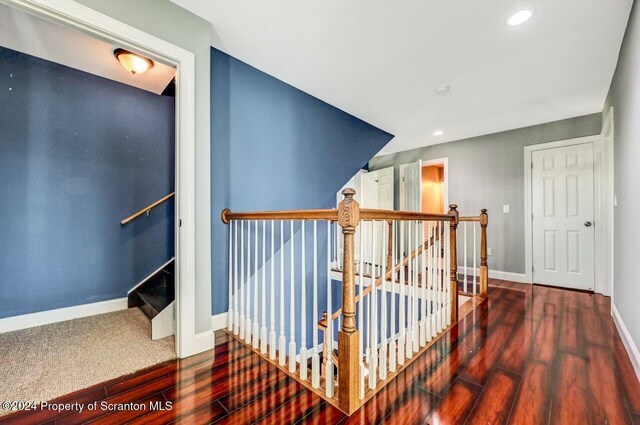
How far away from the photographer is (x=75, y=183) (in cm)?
255

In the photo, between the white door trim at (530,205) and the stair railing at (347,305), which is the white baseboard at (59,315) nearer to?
the stair railing at (347,305)

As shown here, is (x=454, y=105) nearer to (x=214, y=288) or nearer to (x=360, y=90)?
(x=360, y=90)

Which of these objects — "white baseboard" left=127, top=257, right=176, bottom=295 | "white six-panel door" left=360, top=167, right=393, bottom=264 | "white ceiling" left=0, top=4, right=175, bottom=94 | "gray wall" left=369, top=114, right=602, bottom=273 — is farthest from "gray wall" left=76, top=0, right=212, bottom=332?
"gray wall" left=369, top=114, right=602, bottom=273

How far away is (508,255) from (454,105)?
239 cm

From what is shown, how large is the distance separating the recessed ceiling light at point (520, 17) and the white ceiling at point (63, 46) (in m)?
2.87


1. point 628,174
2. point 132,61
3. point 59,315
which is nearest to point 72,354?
point 59,315

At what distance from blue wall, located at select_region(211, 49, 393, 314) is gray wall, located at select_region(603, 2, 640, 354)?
244 cm

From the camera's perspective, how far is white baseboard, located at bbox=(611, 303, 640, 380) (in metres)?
1.61

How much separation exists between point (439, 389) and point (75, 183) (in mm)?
3365

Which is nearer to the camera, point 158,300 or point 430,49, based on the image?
point 430,49

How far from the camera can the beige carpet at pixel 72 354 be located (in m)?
1.48

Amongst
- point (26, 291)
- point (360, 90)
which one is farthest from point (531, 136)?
point (26, 291)

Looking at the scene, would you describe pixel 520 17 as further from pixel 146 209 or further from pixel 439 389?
pixel 146 209

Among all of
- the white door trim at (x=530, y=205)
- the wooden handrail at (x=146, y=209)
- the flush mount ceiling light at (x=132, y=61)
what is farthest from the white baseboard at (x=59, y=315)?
the white door trim at (x=530, y=205)
